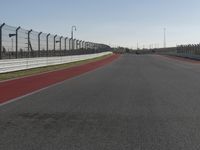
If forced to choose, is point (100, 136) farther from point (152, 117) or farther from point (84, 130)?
point (152, 117)

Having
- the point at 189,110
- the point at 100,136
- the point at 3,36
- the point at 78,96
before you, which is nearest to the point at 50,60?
the point at 3,36

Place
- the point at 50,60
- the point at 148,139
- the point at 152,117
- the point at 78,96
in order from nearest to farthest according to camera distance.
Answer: the point at 148,139
the point at 152,117
the point at 78,96
the point at 50,60

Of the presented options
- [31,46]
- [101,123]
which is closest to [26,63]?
[31,46]

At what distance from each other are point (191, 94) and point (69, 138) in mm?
7589

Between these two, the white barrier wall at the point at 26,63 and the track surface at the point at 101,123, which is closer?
the track surface at the point at 101,123

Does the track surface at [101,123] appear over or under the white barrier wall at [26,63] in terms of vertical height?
under

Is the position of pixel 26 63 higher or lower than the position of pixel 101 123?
higher

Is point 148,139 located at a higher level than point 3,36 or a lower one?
lower

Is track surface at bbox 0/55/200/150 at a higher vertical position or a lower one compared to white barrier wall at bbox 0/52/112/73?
lower

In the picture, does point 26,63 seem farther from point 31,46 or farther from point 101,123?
point 101,123

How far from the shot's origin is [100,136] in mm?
6664

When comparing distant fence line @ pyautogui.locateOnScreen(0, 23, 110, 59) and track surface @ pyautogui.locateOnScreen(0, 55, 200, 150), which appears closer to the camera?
track surface @ pyautogui.locateOnScreen(0, 55, 200, 150)

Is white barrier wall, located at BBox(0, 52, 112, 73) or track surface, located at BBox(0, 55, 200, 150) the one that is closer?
track surface, located at BBox(0, 55, 200, 150)

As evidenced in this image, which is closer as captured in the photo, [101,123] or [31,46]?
[101,123]
